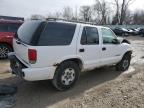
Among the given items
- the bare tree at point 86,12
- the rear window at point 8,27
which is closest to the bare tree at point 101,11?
the bare tree at point 86,12

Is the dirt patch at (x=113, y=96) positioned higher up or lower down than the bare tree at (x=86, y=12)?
lower down

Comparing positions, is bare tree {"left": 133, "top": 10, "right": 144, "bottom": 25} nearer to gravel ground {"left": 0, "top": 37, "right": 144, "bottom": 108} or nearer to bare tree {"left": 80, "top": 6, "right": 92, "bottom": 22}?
bare tree {"left": 80, "top": 6, "right": 92, "bottom": 22}

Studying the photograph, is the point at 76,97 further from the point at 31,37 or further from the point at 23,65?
the point at 31,37

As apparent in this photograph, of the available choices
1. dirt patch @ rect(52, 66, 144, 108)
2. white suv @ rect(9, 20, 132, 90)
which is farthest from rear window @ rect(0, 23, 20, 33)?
dirt patch @ rect(52, 66, 144, 108)

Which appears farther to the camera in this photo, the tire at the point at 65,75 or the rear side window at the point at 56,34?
the tire at the point at 65,75

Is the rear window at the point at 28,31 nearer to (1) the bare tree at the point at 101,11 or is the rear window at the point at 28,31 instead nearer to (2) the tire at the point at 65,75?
(2) the tire at the point at 65,75

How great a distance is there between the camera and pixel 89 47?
5.56m

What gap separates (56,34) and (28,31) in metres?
0.71

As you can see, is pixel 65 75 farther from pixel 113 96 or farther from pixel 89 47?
pixel 113 96

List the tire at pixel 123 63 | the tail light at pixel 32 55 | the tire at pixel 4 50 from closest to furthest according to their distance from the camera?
the tail light at pixel 32 55, the tire at pixel 123 63, the tire at pixel 4 50

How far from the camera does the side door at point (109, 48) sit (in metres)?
6.16

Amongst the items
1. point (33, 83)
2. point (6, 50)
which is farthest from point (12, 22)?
point (33, 83)

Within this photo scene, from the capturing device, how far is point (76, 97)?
4945mm

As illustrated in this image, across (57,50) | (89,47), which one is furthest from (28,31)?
(89,47)
